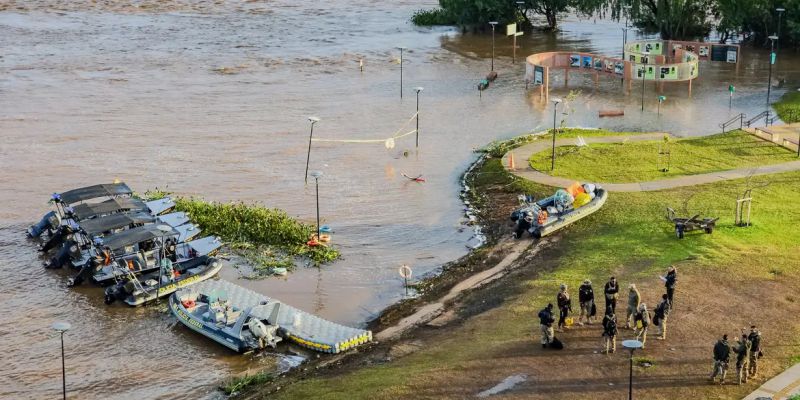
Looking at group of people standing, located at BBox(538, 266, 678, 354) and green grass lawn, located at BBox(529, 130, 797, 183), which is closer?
group of people standing, located at BBox(538, 266, 678, 354)

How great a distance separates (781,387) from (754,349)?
123 cm

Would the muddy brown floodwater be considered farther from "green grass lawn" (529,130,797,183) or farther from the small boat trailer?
the small boat trailer

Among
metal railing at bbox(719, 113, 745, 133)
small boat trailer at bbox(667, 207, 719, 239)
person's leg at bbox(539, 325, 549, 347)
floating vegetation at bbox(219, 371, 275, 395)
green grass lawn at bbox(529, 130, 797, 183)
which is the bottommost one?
floating vegetation at bbox(219, 371, 275, 395)

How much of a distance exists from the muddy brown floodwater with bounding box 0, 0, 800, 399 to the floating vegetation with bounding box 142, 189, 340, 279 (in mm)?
1330

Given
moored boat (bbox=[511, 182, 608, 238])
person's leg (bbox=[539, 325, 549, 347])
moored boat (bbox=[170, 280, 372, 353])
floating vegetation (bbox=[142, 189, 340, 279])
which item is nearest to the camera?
person's leg (bbox=[539, 325, 549, 347])

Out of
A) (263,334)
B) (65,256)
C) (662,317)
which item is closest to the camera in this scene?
(662,317)

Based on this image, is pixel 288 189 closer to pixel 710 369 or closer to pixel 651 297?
pixel 651 297

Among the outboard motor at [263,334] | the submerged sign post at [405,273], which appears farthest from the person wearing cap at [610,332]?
the submerged sign post at [405,273]

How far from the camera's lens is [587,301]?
1270 inches

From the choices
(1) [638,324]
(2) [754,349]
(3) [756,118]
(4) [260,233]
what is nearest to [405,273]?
(4) [260,233]

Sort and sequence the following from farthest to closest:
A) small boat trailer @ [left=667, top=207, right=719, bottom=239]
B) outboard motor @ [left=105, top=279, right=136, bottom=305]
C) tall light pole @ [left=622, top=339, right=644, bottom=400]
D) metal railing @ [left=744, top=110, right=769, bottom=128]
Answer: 1. metal railing @ [left=744, top=110, right=769, bottom=128]
2. small boat trailer @ [left=667, top=207, right=719, bottom=239]
3. outboard motor @ [left=105, top=279, right=136, bottom=305]
4. tall light pole @ [left=622, top=339, right=644, bottom=400]

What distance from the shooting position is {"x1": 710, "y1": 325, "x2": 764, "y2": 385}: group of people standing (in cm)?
2753

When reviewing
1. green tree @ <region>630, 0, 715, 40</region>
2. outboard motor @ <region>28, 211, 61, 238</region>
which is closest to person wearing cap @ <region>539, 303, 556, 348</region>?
outboard motor @ <region>28, 211, 61, 238</region>

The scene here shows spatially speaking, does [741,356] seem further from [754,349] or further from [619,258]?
[619,258]
